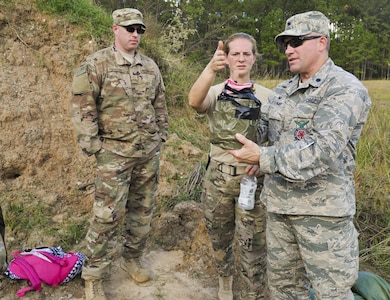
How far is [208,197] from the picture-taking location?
9.20 feet

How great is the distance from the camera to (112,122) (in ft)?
9.45

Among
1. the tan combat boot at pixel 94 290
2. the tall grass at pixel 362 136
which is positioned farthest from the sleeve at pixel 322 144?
the tall grass at pixel 362 136

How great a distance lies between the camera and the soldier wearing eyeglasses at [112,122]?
9.20 feet

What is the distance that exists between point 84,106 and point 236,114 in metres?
1.20

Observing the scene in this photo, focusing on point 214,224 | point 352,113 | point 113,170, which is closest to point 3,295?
point 113,170

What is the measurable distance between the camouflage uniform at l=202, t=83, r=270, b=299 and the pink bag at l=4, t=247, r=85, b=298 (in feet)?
4.42

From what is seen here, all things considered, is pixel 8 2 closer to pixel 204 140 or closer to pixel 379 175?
pixel 204 140

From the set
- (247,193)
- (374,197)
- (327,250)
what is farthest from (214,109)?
(374,197)

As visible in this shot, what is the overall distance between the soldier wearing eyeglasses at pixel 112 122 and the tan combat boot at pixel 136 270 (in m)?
0.41

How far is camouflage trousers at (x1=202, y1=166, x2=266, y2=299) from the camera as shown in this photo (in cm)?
269

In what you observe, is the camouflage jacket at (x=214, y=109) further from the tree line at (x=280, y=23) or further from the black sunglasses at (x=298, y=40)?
the tree line at (x=280, y=23)

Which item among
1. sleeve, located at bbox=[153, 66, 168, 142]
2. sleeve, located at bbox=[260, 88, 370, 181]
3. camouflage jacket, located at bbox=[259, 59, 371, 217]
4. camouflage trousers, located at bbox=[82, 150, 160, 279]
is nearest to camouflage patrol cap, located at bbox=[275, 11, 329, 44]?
camouflage jacket, located at bbox=[259, 59, 371, 217]

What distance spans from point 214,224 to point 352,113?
1.43 meters

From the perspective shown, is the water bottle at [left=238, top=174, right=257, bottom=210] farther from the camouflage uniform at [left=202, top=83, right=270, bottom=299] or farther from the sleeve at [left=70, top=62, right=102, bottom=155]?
the sleeve at [left=70, top=62, right=102, bottom=155]
